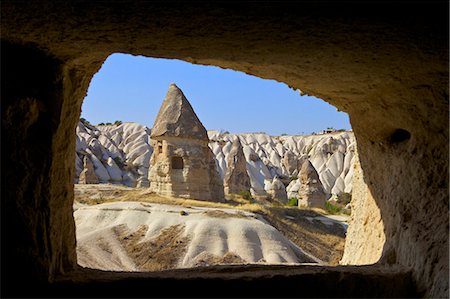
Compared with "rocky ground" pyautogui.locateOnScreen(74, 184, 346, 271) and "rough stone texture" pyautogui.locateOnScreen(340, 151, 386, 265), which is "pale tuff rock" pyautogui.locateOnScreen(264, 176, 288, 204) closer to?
"rocky ground" pyautogui.locateOnScreen(74, 184, 346, 271)

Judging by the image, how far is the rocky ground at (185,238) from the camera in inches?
380

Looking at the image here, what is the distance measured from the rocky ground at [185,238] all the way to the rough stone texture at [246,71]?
6.64 meters

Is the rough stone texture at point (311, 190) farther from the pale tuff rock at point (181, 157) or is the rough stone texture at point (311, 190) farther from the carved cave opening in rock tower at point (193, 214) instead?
the pale tuff rock at point (181, 157)

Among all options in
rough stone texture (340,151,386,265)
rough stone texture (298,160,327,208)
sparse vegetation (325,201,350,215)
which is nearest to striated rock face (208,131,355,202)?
sparse vegetation (325,201,350,215)

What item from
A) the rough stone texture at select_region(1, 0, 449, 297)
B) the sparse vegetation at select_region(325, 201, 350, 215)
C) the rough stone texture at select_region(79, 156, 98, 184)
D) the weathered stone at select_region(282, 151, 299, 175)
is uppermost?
the rough stone texture at select_region(1, 0, 449, 297)

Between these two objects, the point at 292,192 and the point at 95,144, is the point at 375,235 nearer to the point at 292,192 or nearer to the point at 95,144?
the point at 292,192

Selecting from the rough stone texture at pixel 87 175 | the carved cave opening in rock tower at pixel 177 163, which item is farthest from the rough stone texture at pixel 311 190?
the rough stone texture at pixel 87 175

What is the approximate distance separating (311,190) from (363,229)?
18.0m

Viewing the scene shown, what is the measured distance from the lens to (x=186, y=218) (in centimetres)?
1188

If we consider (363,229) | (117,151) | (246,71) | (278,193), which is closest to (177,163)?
(278,193)

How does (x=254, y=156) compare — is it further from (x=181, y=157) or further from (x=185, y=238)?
(x=185, y=238)

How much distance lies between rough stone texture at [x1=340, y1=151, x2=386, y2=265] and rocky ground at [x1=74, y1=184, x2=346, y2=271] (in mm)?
5558

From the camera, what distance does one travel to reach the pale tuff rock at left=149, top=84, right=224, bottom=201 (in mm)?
15719

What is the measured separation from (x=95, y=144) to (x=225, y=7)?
117 ft
